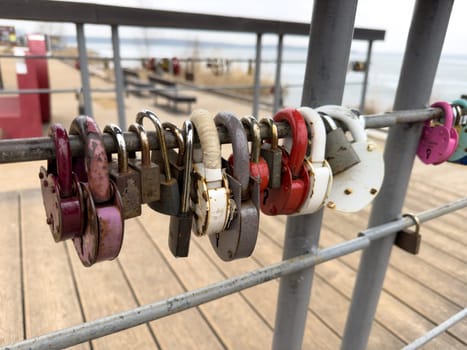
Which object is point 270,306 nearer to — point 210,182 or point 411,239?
point 411,239

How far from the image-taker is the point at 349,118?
1.42 ft

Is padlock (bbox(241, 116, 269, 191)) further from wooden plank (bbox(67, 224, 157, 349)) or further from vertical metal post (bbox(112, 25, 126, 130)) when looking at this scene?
vertical metal post (bbox(112, 25, 126, 130))

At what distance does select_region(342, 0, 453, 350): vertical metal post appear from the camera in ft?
1.83

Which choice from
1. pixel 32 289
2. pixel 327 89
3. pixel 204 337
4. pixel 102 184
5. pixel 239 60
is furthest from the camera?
pixel 239 60

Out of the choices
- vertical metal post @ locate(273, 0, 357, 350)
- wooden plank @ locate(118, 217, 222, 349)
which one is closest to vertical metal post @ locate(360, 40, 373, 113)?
wooden plank @ locate(118, 217, 222, 349)

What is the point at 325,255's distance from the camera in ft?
1.75

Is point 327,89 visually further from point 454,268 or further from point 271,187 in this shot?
point 454,268

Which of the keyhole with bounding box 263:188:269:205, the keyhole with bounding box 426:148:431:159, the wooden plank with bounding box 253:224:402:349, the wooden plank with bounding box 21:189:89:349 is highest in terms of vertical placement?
the keyhole with bounding box 426:148:431:159

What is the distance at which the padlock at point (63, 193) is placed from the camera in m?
0.30

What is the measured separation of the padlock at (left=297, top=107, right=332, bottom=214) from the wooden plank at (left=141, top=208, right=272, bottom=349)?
0.82 m

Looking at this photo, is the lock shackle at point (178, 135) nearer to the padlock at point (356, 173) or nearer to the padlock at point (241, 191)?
the padlock at point (241, 191)

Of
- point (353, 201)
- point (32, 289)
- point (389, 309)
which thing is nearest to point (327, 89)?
point (353, 201)

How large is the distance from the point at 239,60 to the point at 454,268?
7.05 ft

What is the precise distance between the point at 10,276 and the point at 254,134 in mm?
1250
